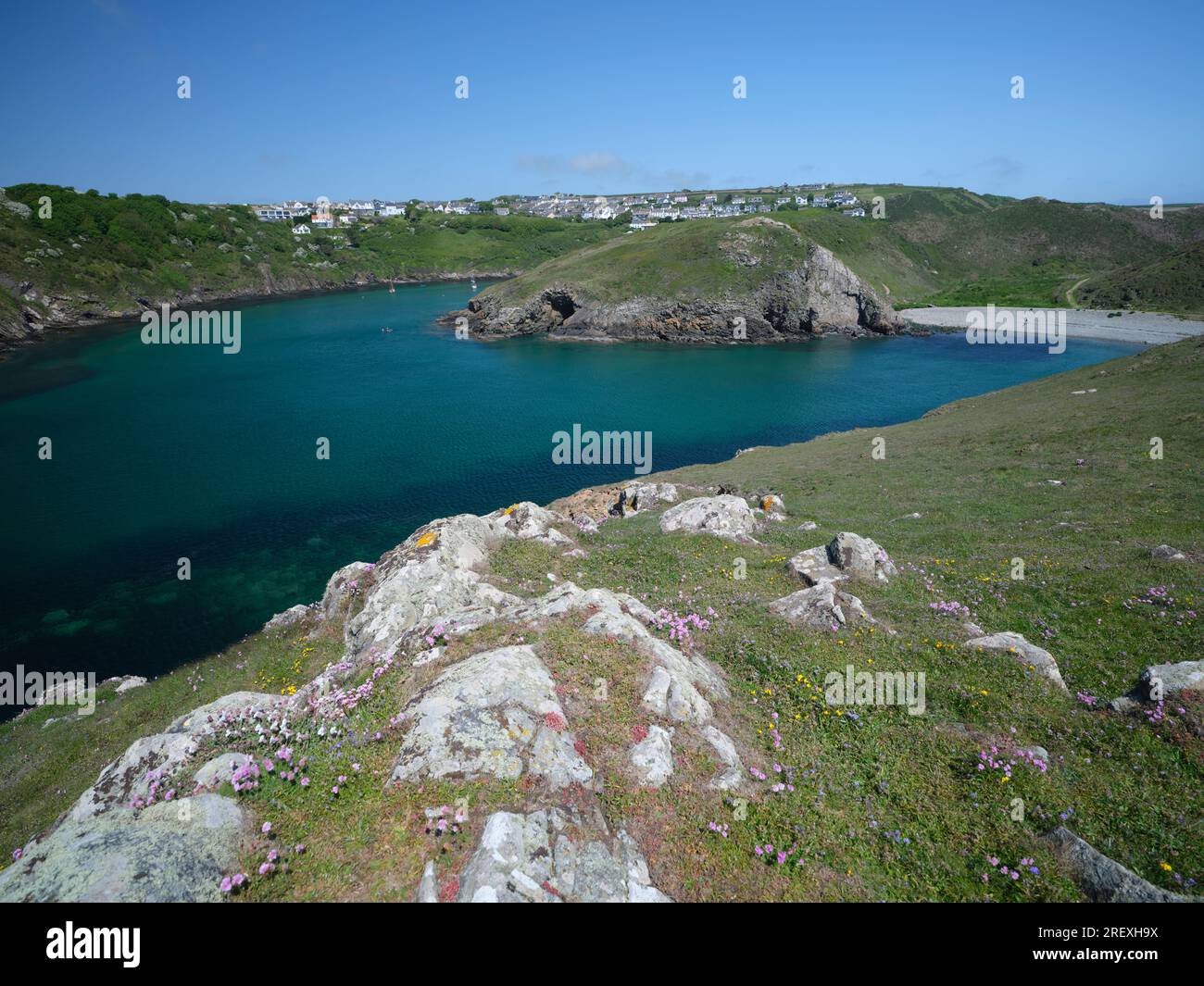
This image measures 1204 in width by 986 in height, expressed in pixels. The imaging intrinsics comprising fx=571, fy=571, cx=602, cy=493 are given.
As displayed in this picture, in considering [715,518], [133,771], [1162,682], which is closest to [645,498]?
[715,518]

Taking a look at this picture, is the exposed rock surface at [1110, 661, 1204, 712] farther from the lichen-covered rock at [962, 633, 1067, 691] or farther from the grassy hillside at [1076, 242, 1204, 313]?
the grassy hillside at [1076, 242, 1204, 313]

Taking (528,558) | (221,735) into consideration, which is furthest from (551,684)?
(528,558)

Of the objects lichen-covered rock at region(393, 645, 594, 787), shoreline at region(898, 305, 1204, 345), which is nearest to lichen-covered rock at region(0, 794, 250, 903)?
lichen-covered rock at region(393, 645, 594, 787)

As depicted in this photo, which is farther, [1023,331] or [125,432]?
[1023,331]

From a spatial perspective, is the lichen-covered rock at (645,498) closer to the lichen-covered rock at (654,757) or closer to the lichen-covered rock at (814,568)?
the lichen-covered rock at (814,568)

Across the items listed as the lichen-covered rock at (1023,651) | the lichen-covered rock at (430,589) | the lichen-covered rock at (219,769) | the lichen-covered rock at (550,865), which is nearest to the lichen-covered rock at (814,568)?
the lichen-covered rock at (1023,651)
